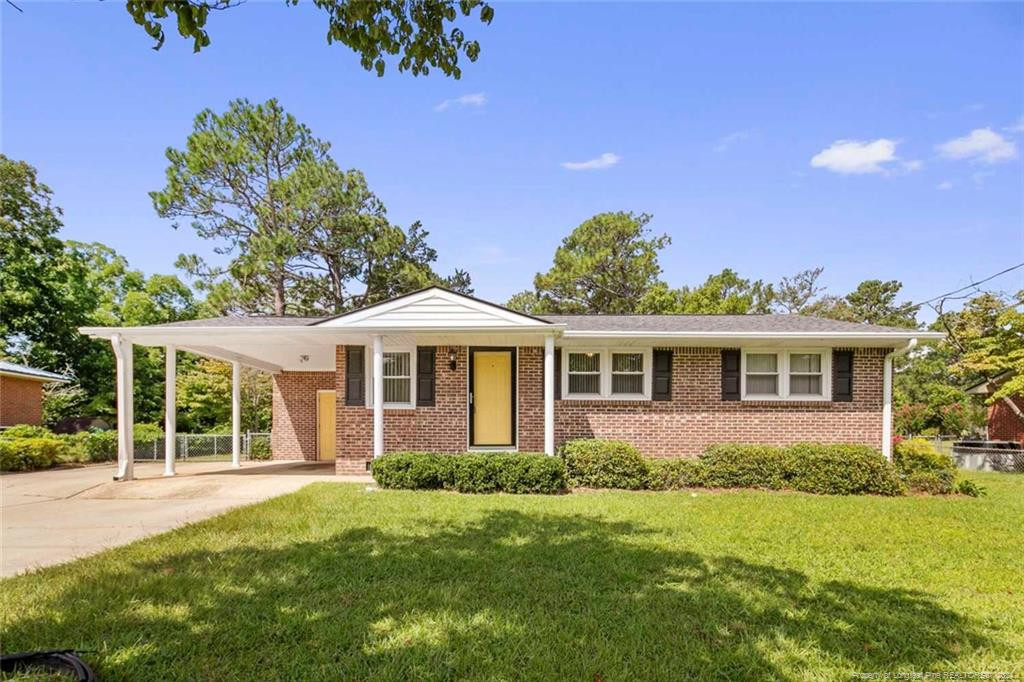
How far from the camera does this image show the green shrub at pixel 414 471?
30.6ft

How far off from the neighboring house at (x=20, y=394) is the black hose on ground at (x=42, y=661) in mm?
19720

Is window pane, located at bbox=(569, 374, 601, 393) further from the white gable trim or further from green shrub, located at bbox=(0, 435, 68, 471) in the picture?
green shrub, located at bbox=(0, 435, 68, 471)

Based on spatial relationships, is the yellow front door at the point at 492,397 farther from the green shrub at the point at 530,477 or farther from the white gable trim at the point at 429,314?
the green shrub at the point at 530,477

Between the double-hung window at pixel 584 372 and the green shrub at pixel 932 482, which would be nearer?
the green shrub at pixel 932 482

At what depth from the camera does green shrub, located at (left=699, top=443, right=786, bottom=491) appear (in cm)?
976

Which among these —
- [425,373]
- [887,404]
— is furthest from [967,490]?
[425,373]

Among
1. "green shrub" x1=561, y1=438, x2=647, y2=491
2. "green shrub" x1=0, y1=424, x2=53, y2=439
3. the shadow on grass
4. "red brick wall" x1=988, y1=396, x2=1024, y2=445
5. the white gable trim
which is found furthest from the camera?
"red brick wall" x1=988, y1=396, x2=1024, y2=445

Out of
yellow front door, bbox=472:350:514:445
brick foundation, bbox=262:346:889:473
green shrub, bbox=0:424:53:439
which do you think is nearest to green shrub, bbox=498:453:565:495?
brick foundation, bbox=262:346:889:473

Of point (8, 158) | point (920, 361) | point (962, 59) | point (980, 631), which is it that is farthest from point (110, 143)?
point (920, 361)

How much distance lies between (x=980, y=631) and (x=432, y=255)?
25.0 m

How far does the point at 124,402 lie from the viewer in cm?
1063

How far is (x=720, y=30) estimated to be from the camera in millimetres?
8430

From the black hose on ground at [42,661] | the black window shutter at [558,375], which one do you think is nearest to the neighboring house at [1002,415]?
the black window shutter at [558,375]

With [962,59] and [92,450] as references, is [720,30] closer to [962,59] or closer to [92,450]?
[962,59]
